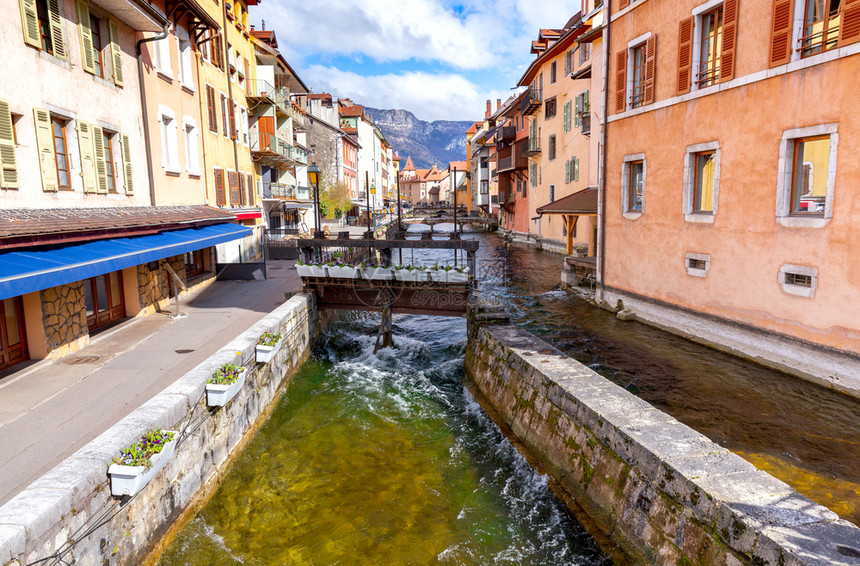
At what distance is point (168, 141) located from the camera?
15.0 m

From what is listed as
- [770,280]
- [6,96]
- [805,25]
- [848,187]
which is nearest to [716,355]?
[770,280]

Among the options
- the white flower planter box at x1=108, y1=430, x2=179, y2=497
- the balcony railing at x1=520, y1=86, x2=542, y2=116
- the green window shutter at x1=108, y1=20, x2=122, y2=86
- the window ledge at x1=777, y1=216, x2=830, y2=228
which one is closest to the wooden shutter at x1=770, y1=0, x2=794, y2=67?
the window ledge at x1=777, y1=216, x2=830, y2=228

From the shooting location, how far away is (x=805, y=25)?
31.7ft

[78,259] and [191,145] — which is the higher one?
[191,145]

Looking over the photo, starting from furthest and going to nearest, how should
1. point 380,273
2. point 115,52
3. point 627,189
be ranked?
1. point 627,189
2. point 380,273
3. point 115,52

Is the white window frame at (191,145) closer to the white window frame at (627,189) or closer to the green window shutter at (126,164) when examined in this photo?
the green window shutter at (126,164)

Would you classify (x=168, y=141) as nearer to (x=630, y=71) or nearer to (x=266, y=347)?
(x=266, y=347)

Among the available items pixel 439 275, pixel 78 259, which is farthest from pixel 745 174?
pixel 78 259

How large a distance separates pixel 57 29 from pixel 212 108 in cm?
939

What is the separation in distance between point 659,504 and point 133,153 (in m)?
13.8

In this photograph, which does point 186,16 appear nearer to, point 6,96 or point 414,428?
point 6,96

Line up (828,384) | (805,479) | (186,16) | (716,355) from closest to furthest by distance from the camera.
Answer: (805,479) < (828,384) < (716,355) < (186,16)

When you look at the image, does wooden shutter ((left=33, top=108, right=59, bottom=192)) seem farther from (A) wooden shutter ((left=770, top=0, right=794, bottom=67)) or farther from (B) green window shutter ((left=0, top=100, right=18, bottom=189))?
(A) wooden shutter ((left=770, top=0, right=794, bottom=67))

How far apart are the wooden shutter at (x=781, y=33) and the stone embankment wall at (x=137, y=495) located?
11.8 m
